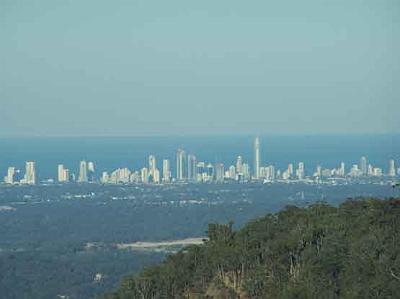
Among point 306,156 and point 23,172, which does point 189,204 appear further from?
point 306,156

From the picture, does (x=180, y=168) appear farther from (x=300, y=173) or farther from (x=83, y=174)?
(x=300, y=173)

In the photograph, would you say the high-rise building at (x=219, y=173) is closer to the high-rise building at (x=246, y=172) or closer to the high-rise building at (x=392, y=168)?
the high-rise building at (x=246, y=172)

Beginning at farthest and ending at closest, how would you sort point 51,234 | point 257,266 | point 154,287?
point 51,234
point 154,287
point 257,266

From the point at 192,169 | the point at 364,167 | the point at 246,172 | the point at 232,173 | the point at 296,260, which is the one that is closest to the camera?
the point at 296,260

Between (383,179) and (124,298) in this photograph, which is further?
(383,179)

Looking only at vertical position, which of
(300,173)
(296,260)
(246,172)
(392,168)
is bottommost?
(296,260)

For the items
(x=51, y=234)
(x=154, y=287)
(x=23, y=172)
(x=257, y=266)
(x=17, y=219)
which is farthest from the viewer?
(x=23, y=172)

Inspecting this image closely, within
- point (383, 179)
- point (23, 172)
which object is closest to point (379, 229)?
point (383, 179)

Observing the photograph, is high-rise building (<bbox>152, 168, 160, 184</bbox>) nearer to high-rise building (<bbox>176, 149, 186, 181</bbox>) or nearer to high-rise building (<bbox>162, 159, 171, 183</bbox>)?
high-rise building (<bbox>162, 159, 171, 183</bbox>)

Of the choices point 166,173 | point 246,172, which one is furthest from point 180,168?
point 246,172
